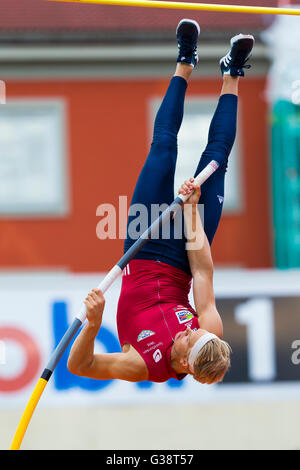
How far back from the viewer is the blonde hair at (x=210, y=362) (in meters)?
4.54

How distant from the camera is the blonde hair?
4539 millimetres

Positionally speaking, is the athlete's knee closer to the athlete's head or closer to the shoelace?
the shoelace

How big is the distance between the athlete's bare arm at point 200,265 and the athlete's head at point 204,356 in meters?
0.14

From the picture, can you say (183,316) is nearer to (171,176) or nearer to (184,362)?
(184,362)

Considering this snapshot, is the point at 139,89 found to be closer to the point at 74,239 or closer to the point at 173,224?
the point at 74,239

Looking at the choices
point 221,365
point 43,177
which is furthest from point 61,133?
point 221,365

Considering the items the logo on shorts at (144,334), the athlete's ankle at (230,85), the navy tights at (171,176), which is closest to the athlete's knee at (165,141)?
the navy tights at (171,176)

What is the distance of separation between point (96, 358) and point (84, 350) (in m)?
0.20

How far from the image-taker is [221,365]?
4.60 m

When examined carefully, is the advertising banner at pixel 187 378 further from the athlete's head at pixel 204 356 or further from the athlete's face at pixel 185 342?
the athlete's head at pixel 204 356

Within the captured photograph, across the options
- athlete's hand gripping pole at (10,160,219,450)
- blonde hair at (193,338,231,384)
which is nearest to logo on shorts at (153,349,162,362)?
blonde hair at (193,338,231,384)

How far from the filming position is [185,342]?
4.70 m

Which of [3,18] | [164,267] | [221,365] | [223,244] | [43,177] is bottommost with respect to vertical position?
[221,365]

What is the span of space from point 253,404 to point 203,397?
0.48 meters
